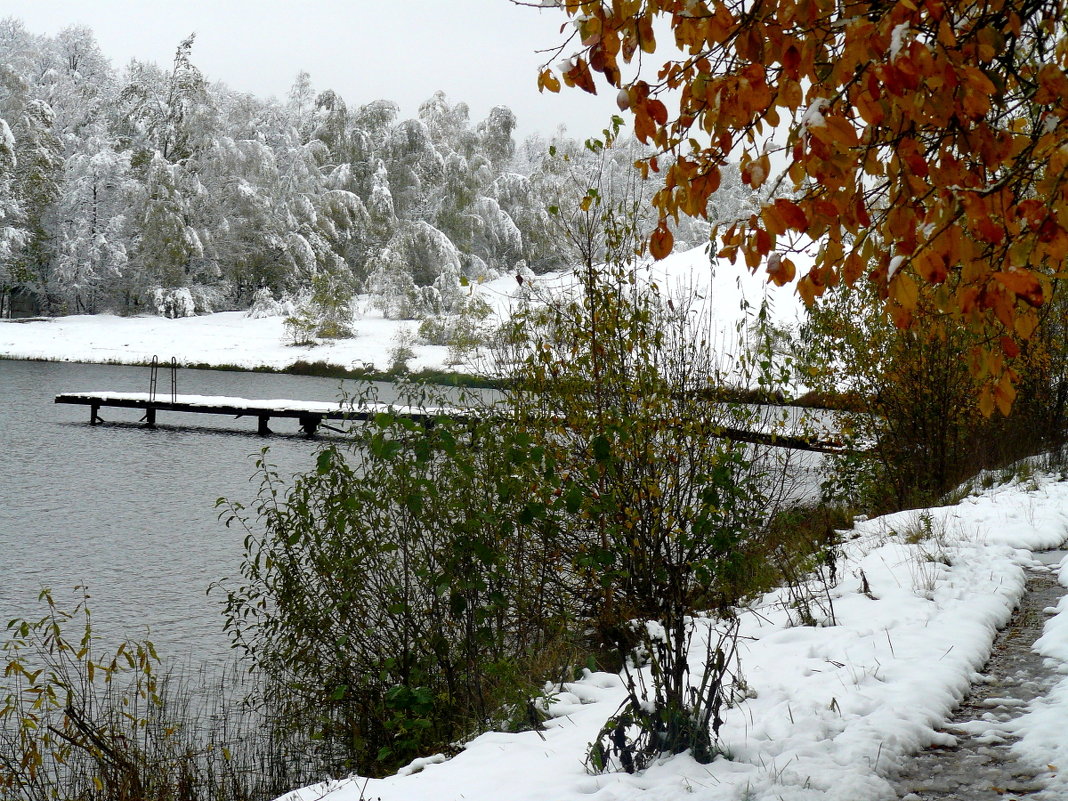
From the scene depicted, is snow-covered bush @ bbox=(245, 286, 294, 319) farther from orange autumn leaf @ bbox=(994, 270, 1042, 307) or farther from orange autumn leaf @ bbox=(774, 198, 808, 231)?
orange autumn leaf @ bbox=(994, 270, 1042, 307)

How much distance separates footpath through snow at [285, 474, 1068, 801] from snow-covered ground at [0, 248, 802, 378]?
88.6 ft

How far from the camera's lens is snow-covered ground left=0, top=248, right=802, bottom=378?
33719mm

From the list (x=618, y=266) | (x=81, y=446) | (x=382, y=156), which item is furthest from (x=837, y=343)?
(x=382, y=156)

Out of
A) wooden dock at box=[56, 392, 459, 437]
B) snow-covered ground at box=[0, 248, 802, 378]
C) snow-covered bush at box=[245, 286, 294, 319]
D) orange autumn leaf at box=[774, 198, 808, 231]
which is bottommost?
wooden dock at box=[56, 392, 459, 437]

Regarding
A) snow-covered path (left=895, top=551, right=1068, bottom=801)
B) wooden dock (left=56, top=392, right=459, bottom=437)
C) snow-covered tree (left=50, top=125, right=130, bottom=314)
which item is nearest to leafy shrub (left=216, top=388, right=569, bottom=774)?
snow-covered path (left=895, top=551, right=1068, bottom=801)

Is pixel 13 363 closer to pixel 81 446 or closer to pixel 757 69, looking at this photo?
pixel 81 446

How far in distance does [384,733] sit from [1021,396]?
8197 millimetres

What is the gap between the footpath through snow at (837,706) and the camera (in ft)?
9.93

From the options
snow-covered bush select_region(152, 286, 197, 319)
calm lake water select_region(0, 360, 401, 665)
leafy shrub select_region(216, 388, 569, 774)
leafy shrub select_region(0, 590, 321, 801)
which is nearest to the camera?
leafy shrub select_region(0, 590, 321, 801)

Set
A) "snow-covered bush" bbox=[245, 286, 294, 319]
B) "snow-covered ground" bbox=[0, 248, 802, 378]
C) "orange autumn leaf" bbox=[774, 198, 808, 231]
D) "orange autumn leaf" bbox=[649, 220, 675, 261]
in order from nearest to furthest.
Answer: "orange autumn leaf" bbox=[774, 198, 808, 231]
"orange autumn leaf" bbox=[649, 220, 675, 261]
"snow-covered ground" bbox=[0, 248, 802, 378]
"snow-covered bush" bbox=[245, 286, 294, 319]

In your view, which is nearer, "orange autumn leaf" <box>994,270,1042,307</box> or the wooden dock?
"orange autumn leaf" <box>994,270,1042,307</box>

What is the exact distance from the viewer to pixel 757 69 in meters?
1.94

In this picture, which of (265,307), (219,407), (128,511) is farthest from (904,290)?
(265,307)

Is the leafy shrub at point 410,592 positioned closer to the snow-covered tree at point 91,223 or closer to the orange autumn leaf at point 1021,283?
the orange autumn leaf at point 1021,283
